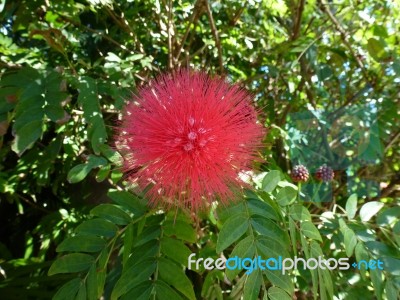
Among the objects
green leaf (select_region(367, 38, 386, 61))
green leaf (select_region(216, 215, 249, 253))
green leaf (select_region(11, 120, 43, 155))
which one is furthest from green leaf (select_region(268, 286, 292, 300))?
green leaf (select_region(367, 38, 386, 61))

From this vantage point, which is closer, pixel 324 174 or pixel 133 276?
pixel 133 276

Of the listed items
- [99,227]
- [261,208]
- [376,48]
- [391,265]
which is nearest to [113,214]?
[99,227]

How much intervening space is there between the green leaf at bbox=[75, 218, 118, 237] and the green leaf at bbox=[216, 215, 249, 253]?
0.30 m

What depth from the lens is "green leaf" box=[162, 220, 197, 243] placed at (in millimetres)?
985

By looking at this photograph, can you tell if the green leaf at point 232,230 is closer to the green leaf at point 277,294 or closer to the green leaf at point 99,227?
the green leaf at point 277,294

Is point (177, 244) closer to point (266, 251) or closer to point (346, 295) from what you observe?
point (266, 251)

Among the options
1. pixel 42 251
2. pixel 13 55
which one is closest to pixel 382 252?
pixel 13 55

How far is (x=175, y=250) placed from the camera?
95cm

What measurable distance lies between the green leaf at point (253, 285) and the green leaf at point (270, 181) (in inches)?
9.1

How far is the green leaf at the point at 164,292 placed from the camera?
848 mm

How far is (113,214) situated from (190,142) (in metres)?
0.28

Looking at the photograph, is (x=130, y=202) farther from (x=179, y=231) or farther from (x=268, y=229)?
(x=268, y=229)

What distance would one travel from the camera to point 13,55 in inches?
59.7

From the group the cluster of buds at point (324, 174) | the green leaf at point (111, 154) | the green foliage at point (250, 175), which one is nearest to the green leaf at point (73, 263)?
the green foliage at point (250, 175)
